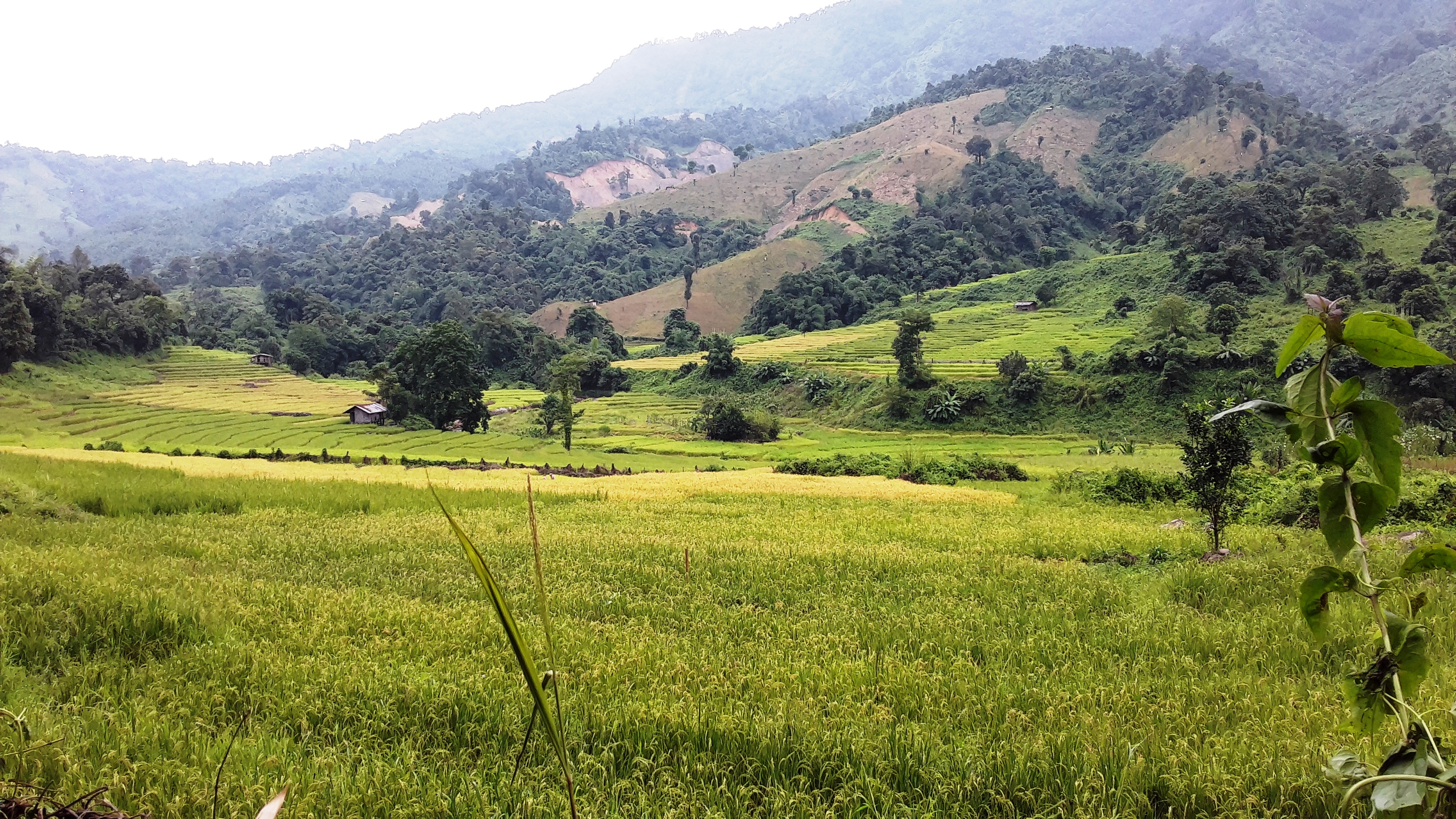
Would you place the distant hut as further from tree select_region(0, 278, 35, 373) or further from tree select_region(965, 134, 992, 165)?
tree select_region(965, 134, 992, 165)

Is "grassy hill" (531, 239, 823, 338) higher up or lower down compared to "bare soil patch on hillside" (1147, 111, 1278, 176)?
lower down

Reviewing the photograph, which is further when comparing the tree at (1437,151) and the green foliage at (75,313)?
the tree at (1437,151)

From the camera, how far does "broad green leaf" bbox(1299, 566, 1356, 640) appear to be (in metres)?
1.57

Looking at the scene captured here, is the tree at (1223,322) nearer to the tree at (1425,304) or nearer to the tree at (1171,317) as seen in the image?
the tree at (1171,317)

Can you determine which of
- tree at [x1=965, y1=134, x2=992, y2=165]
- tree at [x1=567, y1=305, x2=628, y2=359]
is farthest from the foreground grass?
tree at [x1=965, y1=134, x2=992, y2=165]

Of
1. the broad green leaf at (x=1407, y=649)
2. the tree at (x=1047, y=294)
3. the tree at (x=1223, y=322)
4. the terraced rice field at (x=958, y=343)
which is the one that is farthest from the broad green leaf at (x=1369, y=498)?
the tree at (x=1047, y=294)

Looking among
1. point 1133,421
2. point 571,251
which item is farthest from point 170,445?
point 571,251

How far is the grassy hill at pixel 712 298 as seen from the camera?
129m

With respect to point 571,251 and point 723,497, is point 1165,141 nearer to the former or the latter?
point 571,251

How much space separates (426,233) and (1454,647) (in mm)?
180250

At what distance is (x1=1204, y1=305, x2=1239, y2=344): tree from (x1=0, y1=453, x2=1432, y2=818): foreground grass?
5258 cm

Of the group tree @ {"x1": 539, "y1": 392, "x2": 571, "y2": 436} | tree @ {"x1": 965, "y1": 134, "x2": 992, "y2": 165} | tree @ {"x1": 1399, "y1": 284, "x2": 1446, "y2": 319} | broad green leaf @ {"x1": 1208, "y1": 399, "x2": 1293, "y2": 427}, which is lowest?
tree @ {"x1": 539, "y1": 392, "x2": 571, "y2": 436}

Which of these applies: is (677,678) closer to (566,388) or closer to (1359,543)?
(1359,543)

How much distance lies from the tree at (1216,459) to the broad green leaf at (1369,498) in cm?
1334
